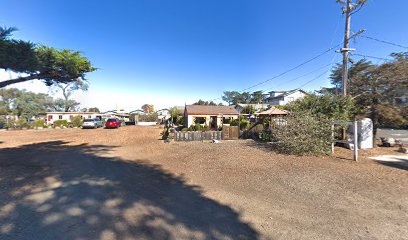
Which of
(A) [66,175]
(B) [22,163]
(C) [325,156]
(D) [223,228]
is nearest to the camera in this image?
(D) [223,228]

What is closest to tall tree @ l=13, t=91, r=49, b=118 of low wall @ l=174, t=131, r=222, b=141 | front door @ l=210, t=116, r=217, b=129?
front door @ l=210, t=116, r=217, b=129

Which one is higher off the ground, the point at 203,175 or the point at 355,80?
the point at 355,80

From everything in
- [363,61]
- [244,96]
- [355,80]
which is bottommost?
[355,80]

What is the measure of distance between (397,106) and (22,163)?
721 inches

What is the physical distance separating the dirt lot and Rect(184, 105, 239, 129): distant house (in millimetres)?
17611

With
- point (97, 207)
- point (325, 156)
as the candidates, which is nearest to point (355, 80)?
point (325, 156)

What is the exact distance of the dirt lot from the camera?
2896 mm

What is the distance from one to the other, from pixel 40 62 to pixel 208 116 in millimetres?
19179

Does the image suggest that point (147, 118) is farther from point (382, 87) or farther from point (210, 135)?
point (382, 87)

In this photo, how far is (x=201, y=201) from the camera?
157 inches

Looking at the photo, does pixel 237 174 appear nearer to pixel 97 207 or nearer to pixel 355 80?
pixel 97 207

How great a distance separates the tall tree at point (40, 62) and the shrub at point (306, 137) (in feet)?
36.8

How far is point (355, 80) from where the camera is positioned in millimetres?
11500

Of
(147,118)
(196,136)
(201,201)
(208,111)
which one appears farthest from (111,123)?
(201,201)
